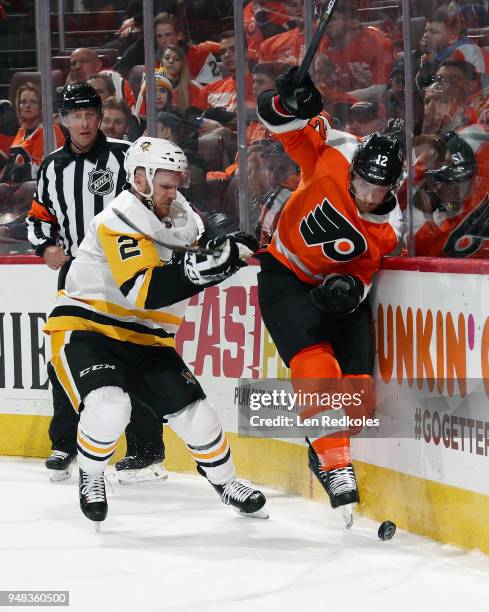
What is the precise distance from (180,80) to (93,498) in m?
1.95

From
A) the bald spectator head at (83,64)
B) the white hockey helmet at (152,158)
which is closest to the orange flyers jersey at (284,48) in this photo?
the bald spectator head at (83,64)

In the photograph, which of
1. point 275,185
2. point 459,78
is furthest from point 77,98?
point 459,78

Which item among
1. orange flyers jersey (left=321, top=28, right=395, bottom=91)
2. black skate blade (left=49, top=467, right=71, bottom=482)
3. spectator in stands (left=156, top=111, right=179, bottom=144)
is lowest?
black skate blade (left=49, top=467, right=71, bottom=482)

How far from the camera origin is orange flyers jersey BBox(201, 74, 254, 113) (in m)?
4.88

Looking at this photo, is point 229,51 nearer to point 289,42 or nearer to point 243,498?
point 289,42

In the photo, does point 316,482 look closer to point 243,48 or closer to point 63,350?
point 63,350

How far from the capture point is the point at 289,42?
4.70 meters

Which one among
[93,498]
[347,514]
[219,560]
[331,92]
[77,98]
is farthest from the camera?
[77,98]

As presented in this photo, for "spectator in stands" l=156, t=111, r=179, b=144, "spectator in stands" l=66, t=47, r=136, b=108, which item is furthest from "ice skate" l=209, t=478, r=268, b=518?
"spectator in stands" l=66, t=47, r=136, b=108

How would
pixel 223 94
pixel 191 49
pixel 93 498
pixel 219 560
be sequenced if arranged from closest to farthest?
pixel 219 560
pixel 93 498
pixel 223 94
pixel 191 49

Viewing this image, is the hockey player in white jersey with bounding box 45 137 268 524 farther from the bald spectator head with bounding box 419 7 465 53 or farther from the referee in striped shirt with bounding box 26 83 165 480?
the bald spectator head with bounding box 419 7 465 53

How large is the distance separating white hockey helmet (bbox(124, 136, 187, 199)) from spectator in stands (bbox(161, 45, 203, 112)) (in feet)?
3.97

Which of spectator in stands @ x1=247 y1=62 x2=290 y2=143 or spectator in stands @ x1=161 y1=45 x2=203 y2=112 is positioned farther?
spectator in stands @ x1=161 y1=45 x2=203 y2=112

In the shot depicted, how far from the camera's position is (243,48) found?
4871 mm
